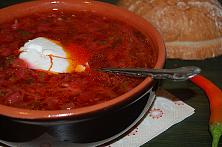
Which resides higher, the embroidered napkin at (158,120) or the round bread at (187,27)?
the round bread at (187,27)

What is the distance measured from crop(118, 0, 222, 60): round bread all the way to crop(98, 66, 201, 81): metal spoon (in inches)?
33.7

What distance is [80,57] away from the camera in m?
1.70

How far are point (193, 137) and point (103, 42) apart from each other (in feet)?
1.93

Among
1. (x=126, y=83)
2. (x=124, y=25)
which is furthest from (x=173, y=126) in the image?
(x=124, y=25)

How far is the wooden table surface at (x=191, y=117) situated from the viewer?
173 centimetres

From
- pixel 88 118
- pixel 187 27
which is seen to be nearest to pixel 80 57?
pixel 88 118

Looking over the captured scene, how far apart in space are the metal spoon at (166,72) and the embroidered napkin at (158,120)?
1.03 feet

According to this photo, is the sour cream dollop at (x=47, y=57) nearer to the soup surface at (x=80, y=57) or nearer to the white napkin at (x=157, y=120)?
the soup surface at (x=80, y=57)

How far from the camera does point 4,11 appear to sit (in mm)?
1958

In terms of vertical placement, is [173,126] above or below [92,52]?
below

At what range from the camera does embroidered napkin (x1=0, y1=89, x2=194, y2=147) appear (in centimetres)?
169

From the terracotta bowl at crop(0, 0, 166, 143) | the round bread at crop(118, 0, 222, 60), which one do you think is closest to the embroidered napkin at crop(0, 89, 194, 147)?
the terracotta bowl at crop(0, 0, 166, 143)

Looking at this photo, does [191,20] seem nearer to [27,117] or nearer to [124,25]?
[124,25]

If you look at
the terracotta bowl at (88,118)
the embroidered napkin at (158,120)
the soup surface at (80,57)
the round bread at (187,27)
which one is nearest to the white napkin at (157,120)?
the embroidered napkin at (158,120)
